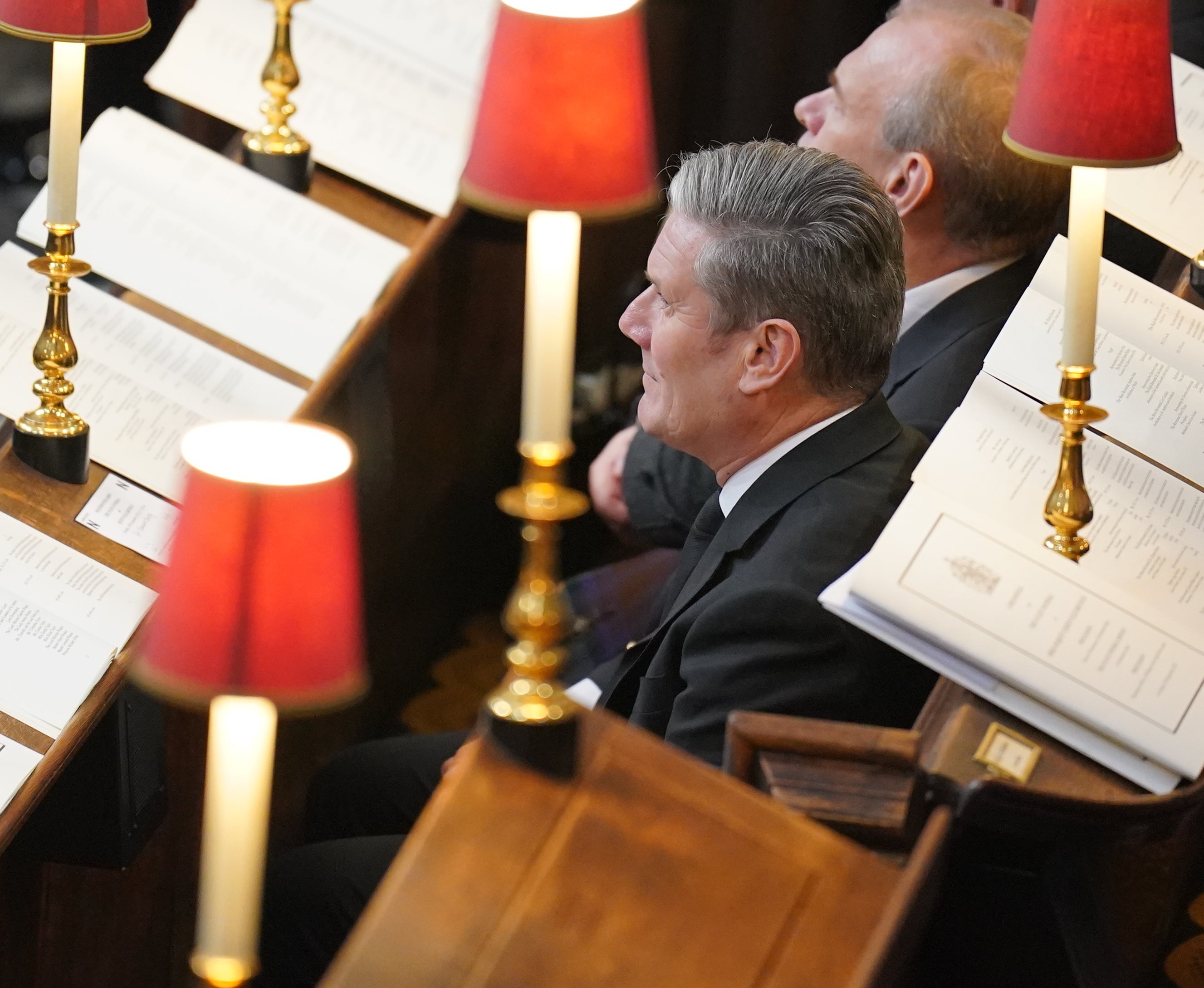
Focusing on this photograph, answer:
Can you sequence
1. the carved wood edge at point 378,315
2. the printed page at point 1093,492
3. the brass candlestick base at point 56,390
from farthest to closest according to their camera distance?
1. the carved wood edge at point 378,315
2. the brass candlestick base at point 56,390
3. the printed page at point 1093,492

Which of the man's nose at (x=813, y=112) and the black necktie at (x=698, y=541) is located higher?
the man's nose at (x=813, y=112)

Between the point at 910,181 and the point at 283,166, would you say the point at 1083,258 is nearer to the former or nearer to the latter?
the point at 910,181

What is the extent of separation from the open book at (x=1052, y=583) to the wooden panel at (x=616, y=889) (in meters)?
0.41

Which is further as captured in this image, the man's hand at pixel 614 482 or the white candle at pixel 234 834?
the man's hand at pixel 614 482

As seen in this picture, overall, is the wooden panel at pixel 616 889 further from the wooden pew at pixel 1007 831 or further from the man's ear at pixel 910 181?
the man's ear at pixel 910 181

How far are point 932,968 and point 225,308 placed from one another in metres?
1.44

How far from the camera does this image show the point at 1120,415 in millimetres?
2070

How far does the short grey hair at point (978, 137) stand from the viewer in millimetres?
2578

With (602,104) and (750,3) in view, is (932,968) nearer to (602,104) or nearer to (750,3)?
(602,104)

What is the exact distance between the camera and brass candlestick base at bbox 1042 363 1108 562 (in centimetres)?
175

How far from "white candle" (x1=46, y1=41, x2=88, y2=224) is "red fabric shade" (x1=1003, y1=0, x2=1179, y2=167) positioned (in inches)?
46.7

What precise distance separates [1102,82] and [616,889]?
102cm

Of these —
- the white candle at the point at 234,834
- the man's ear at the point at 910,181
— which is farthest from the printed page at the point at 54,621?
the man's ear at the point at 910,181

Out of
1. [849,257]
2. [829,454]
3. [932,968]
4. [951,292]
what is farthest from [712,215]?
[932,968]
